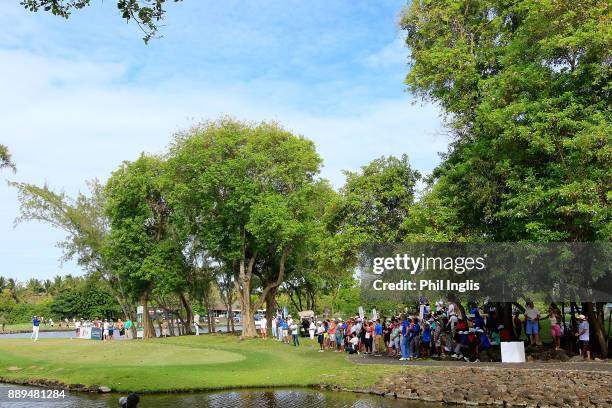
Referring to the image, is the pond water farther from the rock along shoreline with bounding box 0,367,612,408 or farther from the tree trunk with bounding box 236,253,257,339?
the tree trunk with bounding box 236,253,257,339

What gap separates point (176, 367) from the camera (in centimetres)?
2353

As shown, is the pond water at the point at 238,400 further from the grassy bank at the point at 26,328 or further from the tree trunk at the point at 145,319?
the grassy bank at the point at 26,328

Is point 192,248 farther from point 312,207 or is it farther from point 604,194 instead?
point 604,194

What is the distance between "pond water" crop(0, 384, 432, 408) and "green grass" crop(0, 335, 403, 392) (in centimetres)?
109

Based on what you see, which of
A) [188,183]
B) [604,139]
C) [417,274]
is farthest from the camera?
[188,183]

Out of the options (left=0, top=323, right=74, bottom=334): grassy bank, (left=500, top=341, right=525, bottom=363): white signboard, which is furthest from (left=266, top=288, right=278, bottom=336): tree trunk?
(left=0, top=323, right=74, bottom=334): grassy bank

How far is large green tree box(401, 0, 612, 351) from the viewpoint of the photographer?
20.3 meters

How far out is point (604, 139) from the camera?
19.8 metres

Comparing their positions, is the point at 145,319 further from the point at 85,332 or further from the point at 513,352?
the point at 513,352

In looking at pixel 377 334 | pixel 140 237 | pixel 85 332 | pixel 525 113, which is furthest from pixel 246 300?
pixel 525 113

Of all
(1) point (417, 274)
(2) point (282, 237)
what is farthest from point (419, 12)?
(2) point (282, 237)

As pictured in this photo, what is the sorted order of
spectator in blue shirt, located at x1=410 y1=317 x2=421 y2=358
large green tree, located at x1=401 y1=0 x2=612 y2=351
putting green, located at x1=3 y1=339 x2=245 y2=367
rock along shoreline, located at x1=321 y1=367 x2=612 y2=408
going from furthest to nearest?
putting green, located at x1=3 y1=339 x2=245 y2=367 → spectator in blue shirt, located at x1=410 y1=317 x2=421 y2=358 → large green tree, located at x1=401 y1=0 x2=612 y2=351 → rock along shoreline, located at x1=321 y1=367 x2=612 y2=408

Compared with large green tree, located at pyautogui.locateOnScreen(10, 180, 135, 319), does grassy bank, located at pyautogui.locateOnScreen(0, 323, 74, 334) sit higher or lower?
lower

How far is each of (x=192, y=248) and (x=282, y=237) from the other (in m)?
13.2
